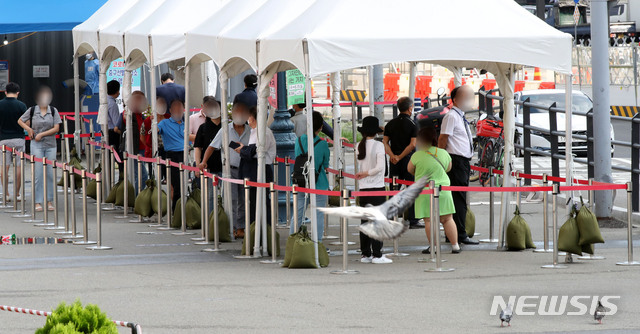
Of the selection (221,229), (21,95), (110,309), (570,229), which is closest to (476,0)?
(570,229)

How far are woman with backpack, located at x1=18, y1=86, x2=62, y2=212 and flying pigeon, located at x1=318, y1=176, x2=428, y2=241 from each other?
342 inches

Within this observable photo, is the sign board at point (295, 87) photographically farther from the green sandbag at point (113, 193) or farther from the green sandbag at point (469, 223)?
the green sandbag at point (113, 193)

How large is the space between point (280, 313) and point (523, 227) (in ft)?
15.3

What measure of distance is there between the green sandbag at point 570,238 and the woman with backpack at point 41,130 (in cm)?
858

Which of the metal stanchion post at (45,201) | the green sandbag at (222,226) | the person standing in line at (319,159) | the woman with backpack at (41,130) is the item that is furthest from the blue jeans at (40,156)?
the person standing in line at (319,159)

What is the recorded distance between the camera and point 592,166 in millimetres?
16641

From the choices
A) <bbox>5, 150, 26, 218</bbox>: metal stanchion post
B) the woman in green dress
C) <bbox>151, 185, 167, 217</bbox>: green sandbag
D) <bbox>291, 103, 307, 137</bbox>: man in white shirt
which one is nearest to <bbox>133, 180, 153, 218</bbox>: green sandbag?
<bbox>151, 185, 167, 217</bbox>: green sandbag

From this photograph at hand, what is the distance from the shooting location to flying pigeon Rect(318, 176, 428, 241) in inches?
358

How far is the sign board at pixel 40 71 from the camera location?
25641 mm

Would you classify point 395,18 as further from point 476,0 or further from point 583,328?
point 583,328

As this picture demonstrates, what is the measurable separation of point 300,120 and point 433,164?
10.8 ft

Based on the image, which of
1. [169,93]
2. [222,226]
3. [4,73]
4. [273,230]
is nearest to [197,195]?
[222,226]

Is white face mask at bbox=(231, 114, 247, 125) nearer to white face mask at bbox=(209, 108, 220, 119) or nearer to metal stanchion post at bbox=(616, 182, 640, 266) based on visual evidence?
white face mask at bbox=(209, 108, 220, 119)

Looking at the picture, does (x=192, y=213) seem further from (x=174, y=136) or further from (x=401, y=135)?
(x=401, y=135)
